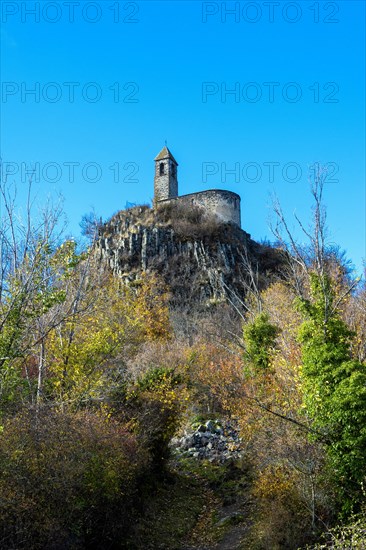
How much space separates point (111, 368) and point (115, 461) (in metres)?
5.17

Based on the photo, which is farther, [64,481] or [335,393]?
[335,393]

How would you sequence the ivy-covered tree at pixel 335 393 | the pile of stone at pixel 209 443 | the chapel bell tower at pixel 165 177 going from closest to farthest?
1. the ivy-covered tree at pixel 335 393
2. the pile of stone at pixel 209 443
3. the chapel bell tower at pixel 165 177

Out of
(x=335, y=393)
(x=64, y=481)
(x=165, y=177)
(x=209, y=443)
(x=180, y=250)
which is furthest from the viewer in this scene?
(x=165, y=177)

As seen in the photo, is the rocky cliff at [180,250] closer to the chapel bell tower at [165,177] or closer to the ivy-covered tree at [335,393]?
the chapel bell tower at [165,177]

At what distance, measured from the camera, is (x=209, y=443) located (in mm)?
21094

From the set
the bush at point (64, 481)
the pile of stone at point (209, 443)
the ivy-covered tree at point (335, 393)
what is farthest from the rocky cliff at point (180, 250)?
the bush at point (64, 481)

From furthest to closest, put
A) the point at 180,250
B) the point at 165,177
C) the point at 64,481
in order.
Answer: the point at 165,177 < the point at 180,250 < the point at 64,481

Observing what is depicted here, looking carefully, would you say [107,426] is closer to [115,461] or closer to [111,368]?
[115,461]

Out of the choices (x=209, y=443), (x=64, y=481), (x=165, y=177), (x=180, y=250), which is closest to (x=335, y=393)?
(x=64, y=481)

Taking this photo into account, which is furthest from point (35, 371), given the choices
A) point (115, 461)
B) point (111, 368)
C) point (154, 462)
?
point (115, 461)

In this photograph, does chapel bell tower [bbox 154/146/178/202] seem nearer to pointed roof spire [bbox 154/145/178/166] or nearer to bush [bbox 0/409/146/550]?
pointed roof spire [bbox 154/145/178/166]

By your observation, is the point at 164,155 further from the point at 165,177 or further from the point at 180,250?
the point at 180,250

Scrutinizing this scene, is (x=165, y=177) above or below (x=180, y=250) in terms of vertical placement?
above

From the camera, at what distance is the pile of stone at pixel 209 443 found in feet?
65.5
